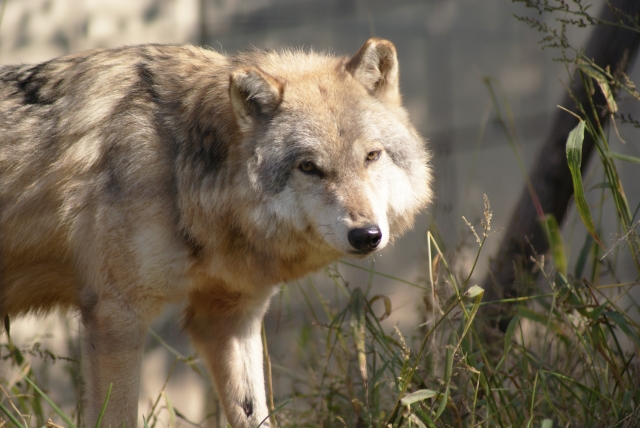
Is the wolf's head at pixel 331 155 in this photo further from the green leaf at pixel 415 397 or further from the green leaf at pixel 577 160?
the green leaf at pixel 577 160

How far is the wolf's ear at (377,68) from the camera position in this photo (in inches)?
125

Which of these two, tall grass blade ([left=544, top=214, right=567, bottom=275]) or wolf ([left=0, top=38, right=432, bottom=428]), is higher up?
wolf ([left=0, top=38, right=432, bottom=428])

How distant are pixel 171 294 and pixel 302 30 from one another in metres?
3.39

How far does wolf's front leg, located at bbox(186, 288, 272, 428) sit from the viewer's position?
3.44 m

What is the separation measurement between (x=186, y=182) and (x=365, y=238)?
88 centimetres

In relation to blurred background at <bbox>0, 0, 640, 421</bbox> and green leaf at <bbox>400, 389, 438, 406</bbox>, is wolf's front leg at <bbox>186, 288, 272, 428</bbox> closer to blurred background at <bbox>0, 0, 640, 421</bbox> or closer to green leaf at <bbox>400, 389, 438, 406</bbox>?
green leaf at <bbox>400, 389, 438, 406</bbox>

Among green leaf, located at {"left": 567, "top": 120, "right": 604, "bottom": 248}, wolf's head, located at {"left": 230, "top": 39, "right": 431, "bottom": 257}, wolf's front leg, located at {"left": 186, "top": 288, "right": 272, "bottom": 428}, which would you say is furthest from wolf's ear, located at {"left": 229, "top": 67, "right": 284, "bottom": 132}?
green leaf, located at {"left": 567, "top": 120, "right": 604, "bottom": 248}

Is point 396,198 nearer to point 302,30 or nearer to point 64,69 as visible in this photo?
point 64,69

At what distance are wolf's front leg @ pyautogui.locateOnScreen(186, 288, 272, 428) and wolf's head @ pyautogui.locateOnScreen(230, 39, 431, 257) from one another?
2.22 feet

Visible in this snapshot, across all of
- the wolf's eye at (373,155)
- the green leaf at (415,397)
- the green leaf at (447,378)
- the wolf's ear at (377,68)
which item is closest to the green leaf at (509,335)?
the green leaf at (447,378)

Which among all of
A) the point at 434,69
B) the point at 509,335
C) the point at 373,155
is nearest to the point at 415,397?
the point at 509,335

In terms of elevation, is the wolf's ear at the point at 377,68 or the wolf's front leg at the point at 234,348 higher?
the wolf's ear at the point at 377,68

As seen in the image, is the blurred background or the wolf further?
the blurred background

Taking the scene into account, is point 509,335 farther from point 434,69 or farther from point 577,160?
point 434,69
